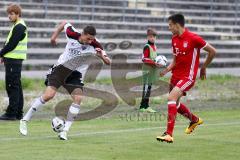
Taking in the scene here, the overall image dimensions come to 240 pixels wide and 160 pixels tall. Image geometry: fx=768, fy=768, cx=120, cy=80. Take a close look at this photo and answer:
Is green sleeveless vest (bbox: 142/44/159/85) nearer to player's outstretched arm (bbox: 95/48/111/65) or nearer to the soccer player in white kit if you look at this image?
the soccer player in white kit

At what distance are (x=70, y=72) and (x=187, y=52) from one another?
6.58 feet

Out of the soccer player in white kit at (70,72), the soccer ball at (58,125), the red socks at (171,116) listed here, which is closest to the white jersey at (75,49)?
the soccer player in white kit at (70,72)

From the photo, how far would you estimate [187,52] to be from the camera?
12.4 metres

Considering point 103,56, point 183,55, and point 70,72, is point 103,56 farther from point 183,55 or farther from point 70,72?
point 183,55

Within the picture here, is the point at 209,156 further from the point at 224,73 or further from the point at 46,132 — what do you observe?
the point at 224,73

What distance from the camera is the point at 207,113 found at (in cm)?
1783

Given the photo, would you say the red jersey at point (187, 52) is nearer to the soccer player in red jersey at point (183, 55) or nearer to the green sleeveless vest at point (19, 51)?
the soccer player in red jersey at point (183, 55)

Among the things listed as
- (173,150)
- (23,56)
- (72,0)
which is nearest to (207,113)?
(23,56)

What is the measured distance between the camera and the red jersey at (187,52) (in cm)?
1230

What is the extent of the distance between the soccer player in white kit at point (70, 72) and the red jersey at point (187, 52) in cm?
116

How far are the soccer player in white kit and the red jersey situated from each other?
1.16 meters

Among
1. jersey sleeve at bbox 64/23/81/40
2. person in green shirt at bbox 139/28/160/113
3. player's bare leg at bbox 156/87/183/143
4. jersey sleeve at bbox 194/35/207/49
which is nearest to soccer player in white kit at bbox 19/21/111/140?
jersey sleeve at bbox 64/23/81/40

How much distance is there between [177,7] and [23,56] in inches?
672

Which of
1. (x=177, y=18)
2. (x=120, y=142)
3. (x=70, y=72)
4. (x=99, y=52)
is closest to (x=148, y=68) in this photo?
(x=70, y=72)
